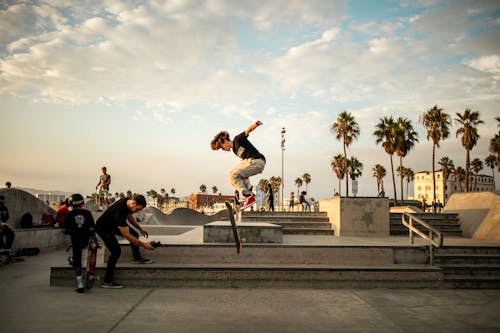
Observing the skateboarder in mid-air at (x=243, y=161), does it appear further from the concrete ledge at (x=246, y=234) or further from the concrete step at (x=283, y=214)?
the concrete step at (x=283, y=214)

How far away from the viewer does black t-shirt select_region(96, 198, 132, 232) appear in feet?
21.2

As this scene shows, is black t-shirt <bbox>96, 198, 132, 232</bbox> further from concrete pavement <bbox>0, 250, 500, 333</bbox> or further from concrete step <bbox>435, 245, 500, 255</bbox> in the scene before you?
concrete step <bbox>435, 245, 500, 255</bbox>

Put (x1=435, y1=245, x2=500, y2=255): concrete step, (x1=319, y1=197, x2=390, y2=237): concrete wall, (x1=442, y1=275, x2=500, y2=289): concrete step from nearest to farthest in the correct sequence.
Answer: (x1=442, y1=275, x2=500, y2=289): concrete step < (x1=435, y1=245, x2=500, y2=255): concrete step < (x1=319, y1=197, x2=390, y2=237): concrete wall

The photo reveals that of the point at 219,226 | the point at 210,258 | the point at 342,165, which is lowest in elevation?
the point at 210,258

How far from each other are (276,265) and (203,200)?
194 m

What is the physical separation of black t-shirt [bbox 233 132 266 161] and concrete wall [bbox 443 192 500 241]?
9.67m

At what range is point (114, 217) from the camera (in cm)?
654

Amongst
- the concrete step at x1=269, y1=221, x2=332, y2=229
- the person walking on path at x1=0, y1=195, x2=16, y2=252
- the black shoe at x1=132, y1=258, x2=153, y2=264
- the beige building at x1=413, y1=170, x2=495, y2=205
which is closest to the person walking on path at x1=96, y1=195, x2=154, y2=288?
the black shoe at x1=132, y1=258, x2=153, y2=264

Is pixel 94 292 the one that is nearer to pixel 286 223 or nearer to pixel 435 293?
pixel 435 293

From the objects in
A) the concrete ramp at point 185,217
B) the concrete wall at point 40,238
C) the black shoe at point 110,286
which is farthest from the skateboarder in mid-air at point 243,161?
the concrete ramp at point 185,217

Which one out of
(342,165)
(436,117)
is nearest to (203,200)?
(342,165)

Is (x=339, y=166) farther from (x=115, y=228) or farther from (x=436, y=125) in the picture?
(x=115, y=228)

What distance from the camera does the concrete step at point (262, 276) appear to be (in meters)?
6.76

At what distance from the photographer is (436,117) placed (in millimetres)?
44250
